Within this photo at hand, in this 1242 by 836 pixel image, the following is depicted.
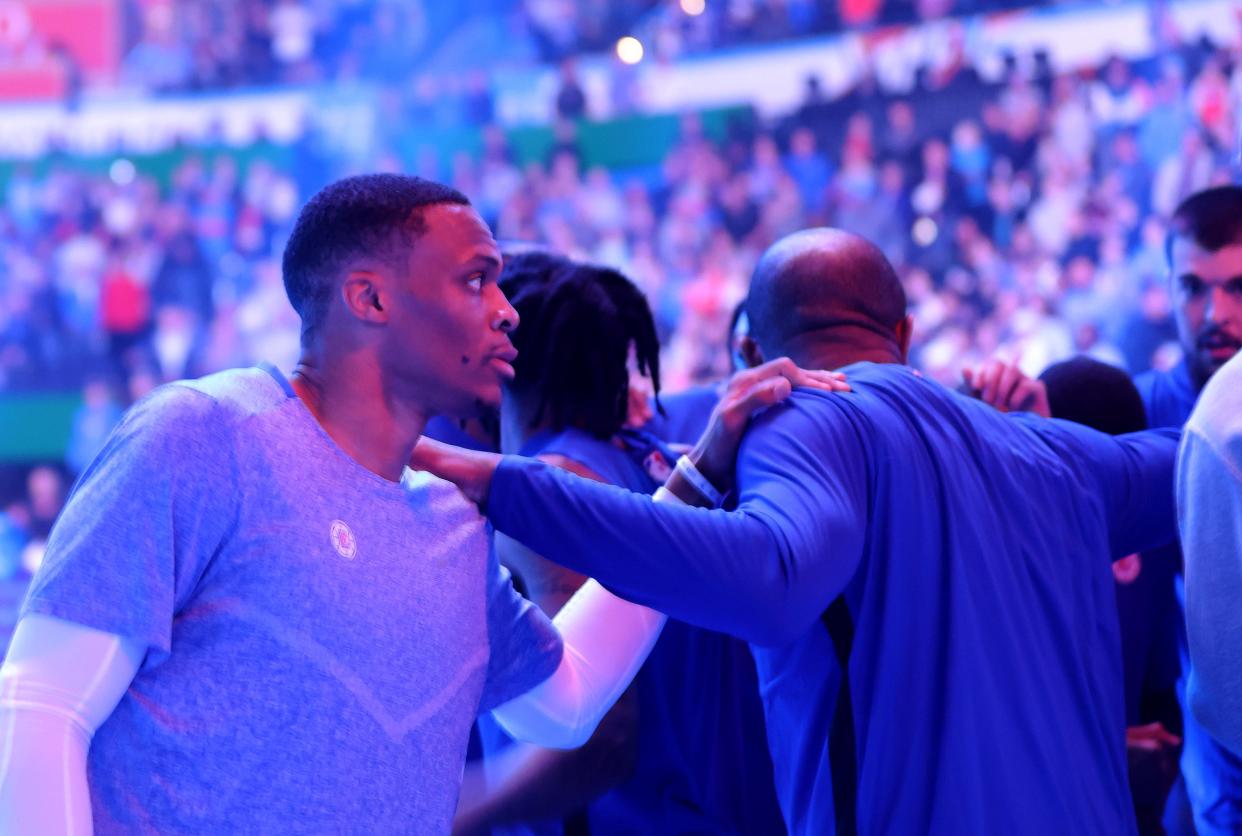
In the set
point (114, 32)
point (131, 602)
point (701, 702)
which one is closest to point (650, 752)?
point (701, 702)

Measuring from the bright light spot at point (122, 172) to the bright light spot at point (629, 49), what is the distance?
14.9 ft

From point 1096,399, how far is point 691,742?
3.48 ft

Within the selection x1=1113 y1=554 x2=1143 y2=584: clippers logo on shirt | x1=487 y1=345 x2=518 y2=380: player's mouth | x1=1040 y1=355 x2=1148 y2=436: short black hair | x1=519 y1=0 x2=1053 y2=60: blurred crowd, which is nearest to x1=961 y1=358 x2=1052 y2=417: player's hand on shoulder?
x1=1040 y1=355 x2=1148 y2=436: short black hair

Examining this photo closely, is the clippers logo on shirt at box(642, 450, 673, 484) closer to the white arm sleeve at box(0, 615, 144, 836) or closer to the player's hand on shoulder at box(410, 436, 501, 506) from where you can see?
the player's hand on shoulder at box(410, 436, 501, 506)

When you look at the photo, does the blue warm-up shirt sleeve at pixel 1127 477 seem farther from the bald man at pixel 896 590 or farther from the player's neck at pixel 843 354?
the player's neck at pixel 843 354

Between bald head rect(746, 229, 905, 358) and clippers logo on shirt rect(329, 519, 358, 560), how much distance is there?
2.70 feet

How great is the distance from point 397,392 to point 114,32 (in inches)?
476

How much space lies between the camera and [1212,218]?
3.01 m

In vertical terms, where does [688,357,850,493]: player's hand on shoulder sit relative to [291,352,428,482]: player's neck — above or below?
below

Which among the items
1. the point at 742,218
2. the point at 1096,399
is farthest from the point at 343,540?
the point at 742,218

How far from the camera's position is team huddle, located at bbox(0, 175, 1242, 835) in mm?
1387

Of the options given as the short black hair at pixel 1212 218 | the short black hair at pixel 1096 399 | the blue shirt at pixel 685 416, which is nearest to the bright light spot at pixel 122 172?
the blue shirt at pixel 685 416

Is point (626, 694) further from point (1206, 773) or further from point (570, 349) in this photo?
point (1206, 773)

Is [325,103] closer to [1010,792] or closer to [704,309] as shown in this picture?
[704,309]
